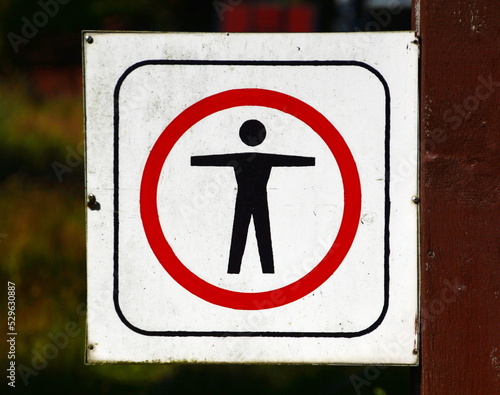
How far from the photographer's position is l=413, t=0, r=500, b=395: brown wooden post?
4.04 feet

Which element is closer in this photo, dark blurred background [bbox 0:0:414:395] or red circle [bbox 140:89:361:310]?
red circle [bbox 140:89:361:310]

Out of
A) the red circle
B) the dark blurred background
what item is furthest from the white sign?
the dark blurred background

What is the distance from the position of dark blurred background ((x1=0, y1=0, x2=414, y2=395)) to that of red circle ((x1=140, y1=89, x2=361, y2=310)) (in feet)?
3.49

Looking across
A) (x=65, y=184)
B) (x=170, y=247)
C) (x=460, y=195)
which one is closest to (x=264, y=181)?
(x=170, y=247)

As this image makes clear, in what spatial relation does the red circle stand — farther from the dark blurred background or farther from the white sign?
the dark blurred background

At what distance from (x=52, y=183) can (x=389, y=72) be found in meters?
1.40

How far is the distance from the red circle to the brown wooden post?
5.7 inches

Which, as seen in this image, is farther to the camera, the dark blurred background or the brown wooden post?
the dark blurred background

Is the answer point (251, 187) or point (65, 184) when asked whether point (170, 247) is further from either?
point (65, 184)

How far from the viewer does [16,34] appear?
2266mm

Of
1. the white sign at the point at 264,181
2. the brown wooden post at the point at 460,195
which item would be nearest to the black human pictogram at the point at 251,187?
the white sign at the point at 264,181

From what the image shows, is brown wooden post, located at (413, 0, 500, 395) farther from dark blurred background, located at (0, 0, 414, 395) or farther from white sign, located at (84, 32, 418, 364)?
dark blurred background, located at (0, 0, 414, 395)

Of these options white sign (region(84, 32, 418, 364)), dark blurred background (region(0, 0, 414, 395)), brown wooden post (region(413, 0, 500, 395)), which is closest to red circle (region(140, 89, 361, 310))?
white sign (region(84, 32, 418, 364))

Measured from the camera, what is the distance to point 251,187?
1.24m
